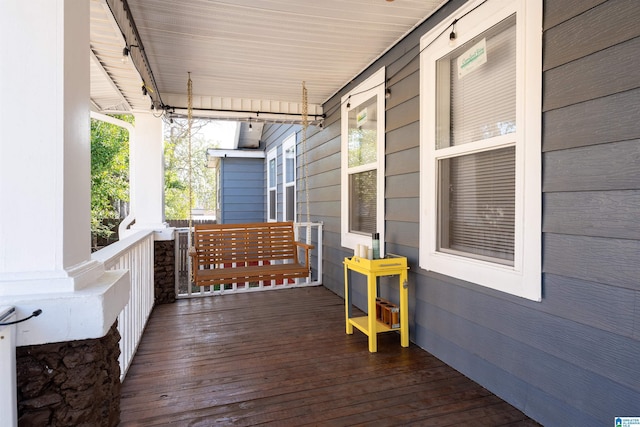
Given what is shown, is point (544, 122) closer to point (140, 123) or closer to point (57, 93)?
point (57, 93)

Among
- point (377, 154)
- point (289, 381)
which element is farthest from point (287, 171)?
point (289, 381)

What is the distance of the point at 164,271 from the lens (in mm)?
4172

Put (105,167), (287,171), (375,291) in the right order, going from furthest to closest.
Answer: (287,171) → (105,167) → (375,291)

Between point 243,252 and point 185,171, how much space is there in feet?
46.8

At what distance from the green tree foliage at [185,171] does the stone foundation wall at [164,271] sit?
753 cm

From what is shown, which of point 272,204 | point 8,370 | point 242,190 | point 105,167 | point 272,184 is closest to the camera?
point 8,370

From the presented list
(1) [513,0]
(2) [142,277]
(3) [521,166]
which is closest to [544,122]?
(3) [521,166]

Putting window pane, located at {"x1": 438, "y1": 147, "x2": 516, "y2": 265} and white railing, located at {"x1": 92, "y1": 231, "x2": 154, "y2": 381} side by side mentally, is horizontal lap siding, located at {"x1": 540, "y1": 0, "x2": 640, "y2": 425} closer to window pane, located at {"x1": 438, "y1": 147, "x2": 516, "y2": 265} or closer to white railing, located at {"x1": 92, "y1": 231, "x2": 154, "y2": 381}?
window pane, located at {"x1": 438, "y1": 147, "x2": 516, "y2": 265}

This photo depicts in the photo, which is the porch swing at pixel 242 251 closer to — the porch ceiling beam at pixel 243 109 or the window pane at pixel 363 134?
the porch ceiling beam at pixel 243 109

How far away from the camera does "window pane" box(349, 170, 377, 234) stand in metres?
3.78

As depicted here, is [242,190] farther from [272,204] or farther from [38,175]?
[38,175]

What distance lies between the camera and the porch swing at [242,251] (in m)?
3.63

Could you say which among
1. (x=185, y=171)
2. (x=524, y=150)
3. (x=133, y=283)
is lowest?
(x=133, y=283)

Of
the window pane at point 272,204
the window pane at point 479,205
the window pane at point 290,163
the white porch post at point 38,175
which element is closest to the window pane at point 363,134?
the window pane at point 479,205
